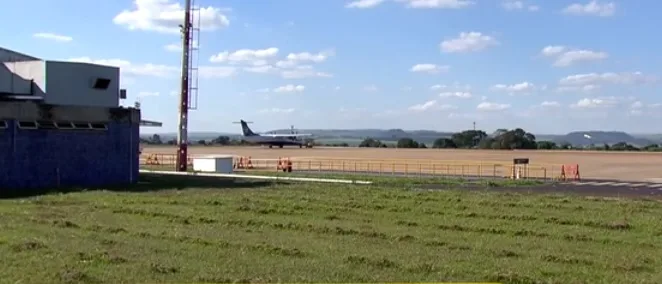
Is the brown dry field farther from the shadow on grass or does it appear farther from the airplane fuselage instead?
the airplane fuselage

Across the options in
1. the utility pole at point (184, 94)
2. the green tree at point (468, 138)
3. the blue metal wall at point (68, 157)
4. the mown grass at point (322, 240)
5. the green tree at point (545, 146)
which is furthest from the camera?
the green tree at point (468, 138)

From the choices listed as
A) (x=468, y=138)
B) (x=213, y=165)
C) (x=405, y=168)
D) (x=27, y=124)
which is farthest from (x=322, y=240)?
(x=468, y=138)

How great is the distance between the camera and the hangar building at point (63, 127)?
29.4 meters

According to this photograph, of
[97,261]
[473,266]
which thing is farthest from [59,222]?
[473,266]

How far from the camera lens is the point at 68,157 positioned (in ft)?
103

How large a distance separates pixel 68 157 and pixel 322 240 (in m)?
20.0

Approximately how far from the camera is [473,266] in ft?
37.2

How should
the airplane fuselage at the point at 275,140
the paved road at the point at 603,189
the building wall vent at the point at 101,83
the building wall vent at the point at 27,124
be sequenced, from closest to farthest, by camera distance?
the building wall vent at the point at 27,124, the paved road at the point at 603,189, the building wall vent at the point at 101,83, the airplane fuselage at the point at 275,140

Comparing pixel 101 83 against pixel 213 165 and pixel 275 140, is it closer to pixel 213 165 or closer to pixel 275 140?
pixel 213 165

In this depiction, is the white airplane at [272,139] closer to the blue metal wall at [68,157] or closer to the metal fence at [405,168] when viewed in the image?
the metal fence at [405,168]

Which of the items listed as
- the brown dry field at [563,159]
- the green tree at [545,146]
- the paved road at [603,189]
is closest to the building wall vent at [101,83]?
the paved road at [603,189]

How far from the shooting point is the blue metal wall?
95.6ft

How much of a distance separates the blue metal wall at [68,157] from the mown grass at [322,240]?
585 cm

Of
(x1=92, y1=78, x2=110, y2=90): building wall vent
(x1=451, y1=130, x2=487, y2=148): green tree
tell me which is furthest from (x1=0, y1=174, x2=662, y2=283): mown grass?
(x1=451, y1=130, x2=487, y2=148): green tree
